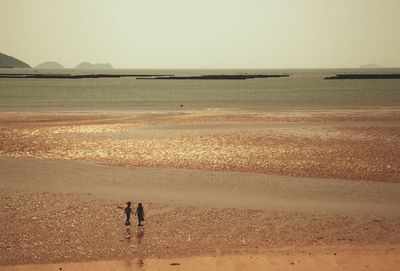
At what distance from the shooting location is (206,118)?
2135 inches

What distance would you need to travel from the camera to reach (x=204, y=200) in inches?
774

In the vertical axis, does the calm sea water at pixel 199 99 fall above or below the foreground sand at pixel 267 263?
above

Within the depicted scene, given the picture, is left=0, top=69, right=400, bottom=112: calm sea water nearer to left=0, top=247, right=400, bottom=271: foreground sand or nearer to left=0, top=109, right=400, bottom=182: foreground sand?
left=0, top=109, right=400, bottom=182: foreground sand

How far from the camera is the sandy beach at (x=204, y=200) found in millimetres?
13461

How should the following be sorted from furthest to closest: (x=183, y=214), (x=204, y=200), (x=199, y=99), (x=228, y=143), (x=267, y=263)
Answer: (x=199, y=99) < (x=228, y=143) < (x=204, y=200) < (x=183, y=214) < (x=267, y=263)

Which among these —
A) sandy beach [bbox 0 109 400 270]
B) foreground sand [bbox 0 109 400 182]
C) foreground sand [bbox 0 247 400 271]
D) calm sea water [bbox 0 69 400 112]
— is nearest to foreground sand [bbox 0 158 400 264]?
sandy beach [bbox 0 109 400 270]

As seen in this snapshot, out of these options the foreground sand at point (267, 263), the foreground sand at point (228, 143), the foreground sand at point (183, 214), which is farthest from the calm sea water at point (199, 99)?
the foreground sand at point (267, 263)

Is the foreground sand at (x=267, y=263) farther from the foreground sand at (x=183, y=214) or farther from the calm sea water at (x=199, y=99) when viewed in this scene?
the calm sea water at (x=199, y=99)

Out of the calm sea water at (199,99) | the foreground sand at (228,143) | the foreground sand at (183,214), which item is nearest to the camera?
the foreground sand at (183,214)

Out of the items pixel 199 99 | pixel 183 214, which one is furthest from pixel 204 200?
pixel 199 99

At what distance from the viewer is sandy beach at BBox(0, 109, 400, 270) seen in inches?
530

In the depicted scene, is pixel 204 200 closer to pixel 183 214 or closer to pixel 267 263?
pixel 183 214

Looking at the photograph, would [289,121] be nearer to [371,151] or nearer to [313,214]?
[371,151]

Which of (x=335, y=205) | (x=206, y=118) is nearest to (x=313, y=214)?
(x=335, y=205)
